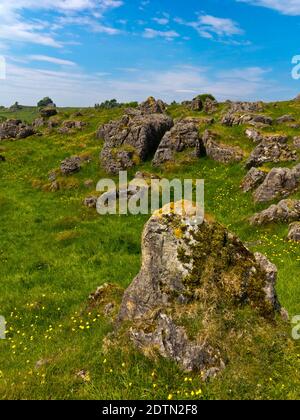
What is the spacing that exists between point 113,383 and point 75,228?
20.5m

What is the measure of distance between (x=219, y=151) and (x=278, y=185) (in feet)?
40.6

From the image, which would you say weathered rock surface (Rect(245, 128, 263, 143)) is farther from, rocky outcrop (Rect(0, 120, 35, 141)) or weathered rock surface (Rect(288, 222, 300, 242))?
rocky outcrop (Rect(0, 120, 35, 141))

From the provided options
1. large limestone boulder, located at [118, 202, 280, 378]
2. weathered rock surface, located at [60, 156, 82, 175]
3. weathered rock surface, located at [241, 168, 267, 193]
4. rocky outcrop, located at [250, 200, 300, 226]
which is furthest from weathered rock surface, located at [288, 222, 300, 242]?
weathered rock surface, located at [60, 156, 82, 175]

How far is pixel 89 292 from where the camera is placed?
1969 centimetres

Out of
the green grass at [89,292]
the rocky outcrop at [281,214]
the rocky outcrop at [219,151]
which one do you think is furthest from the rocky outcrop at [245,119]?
the rocky outcrop at [281,214]

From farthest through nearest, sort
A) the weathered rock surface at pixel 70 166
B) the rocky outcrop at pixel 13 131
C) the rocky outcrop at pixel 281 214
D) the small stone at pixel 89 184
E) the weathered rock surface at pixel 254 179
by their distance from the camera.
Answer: the rocky outcrop at pixel 13 131, the weathered rock surface at pixel 70 166, the small stone at pixel 89 184, the weathered rock surface at pixel 254 179, the rocky outcrop at pixel 281 214

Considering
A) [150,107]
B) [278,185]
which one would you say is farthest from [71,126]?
[278,185]

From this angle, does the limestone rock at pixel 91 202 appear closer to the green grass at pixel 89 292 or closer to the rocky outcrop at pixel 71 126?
the green grass at pixel 89 292

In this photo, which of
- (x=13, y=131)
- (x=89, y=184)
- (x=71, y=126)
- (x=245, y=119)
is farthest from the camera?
(x=71, y=126)

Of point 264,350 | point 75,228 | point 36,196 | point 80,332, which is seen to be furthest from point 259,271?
point 36,196

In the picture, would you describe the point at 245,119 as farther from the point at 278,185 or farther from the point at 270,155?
the point at 278,185

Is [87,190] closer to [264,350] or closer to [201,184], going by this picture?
[201,184]

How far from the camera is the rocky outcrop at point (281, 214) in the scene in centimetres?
2645

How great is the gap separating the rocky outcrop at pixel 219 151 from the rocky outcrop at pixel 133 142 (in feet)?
21.9
